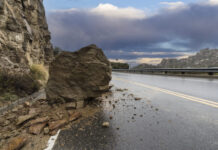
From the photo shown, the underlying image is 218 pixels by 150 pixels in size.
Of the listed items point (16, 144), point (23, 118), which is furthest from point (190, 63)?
point (16, 144)

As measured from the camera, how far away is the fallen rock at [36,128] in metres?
2.87

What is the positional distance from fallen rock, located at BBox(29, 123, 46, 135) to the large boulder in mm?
1550

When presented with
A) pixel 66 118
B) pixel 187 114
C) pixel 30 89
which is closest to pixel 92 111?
pixel 66 118

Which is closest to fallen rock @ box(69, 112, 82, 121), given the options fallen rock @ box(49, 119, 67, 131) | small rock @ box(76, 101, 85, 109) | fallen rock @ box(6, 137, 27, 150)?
fallen rock @ box(49, 119, 67, 131)

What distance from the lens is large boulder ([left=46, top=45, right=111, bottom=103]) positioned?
4.68 meters

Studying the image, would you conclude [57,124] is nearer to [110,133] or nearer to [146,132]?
[110,133]

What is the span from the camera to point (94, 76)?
15.5 ft

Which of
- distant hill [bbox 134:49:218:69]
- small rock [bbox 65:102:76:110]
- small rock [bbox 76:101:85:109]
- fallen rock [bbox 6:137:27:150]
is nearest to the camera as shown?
fallen rock [bbox 6:137:27:150]

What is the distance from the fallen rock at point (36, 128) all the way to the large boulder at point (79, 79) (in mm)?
1550

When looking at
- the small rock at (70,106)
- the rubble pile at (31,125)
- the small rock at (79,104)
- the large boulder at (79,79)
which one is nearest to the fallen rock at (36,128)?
the rubble pile at (31,125)

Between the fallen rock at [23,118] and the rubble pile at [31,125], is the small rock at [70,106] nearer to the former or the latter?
the rubble pile at [31,125]

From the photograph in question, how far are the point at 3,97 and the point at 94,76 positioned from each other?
11.0 feet

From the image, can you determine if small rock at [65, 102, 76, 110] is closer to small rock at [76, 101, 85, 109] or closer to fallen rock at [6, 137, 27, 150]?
small rock at [76, 101, 85, 109]

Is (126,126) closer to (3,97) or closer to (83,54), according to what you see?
(83,54)
